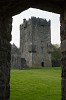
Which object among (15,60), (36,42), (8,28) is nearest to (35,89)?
(8,28)

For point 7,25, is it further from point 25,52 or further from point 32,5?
point 25,52

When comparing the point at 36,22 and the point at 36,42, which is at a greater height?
the point at 36,22

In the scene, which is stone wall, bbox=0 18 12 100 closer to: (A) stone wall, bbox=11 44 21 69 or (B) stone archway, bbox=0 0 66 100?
(B) stone archway, bbox=0 0 66 100

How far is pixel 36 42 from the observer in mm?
53750

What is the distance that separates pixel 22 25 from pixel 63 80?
5040 cm

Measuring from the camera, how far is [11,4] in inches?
263

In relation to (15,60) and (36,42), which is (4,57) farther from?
(36,42)

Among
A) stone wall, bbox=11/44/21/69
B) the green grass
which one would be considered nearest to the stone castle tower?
stone wall, bbox=11/44/21/69

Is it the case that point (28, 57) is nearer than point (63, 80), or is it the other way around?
point (63, 80)

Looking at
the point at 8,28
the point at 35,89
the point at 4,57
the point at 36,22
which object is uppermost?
the point at 36,22

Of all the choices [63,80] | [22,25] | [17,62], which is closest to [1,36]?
[63,80]

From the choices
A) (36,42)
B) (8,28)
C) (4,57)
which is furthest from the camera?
(36,42)

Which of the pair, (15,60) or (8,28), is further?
(15,60)

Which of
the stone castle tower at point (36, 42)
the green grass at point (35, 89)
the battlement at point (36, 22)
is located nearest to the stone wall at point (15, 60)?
the stone castle tower at point (36, 42)
